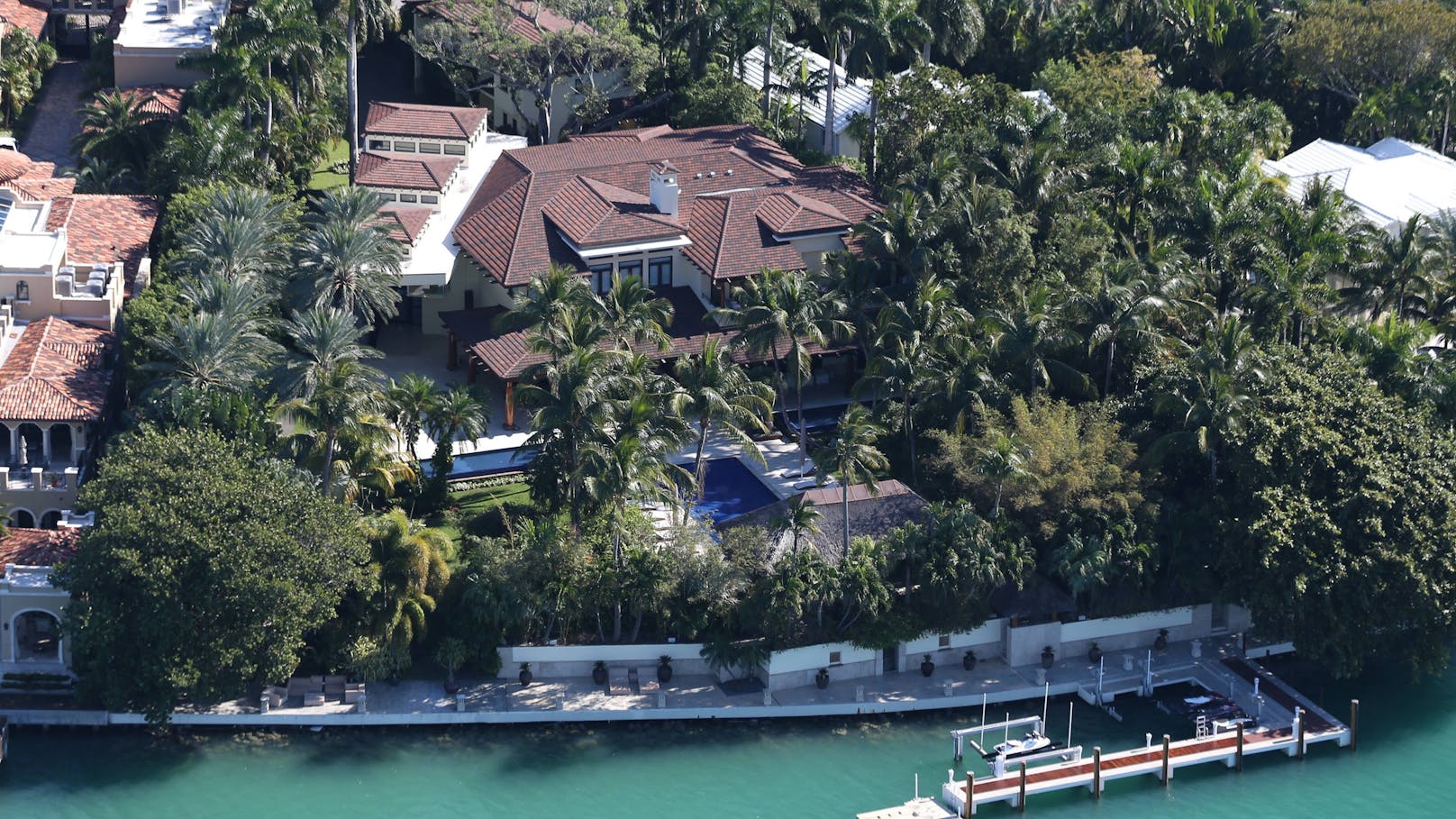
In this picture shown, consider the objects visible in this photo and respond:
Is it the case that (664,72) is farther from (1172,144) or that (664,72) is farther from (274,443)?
(274,443)

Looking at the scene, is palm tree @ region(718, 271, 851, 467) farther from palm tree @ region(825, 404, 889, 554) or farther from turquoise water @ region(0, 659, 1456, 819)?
turquoise water @ region(0, 659, 1456, 819)

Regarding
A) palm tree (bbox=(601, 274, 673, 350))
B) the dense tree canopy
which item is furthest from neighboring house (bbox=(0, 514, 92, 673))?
palm tree (bbox=(601, 274, 673, 350))

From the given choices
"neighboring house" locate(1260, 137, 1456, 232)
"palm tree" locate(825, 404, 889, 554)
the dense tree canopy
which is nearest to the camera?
the dense tree canopy

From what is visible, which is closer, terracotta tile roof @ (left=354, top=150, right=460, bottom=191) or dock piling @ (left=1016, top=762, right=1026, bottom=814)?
dock piling @ (left=1016, top=762, right=1026, bottom=814)

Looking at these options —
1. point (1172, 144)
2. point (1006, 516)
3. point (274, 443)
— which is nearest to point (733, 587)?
point (1006, 516)

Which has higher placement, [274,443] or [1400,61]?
[1400,61]

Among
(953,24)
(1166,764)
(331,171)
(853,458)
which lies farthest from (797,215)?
(1166,764)

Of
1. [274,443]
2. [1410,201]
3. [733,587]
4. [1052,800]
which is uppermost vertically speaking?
[1410,201]

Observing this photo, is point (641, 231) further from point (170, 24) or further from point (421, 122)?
point (170, 24)
